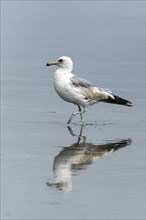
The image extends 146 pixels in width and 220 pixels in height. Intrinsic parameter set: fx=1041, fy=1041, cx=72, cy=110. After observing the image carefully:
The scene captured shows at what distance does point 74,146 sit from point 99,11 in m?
32.4

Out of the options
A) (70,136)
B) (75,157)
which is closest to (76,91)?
(70,136)

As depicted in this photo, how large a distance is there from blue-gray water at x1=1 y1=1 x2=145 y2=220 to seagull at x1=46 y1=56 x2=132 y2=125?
28 centimetres

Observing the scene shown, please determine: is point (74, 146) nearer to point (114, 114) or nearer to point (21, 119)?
point (21, 119)

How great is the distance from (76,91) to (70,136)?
1.91 m

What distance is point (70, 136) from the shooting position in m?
15.0

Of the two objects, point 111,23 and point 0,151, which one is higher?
point 0,151

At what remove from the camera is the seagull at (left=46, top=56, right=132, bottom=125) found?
16812 mm

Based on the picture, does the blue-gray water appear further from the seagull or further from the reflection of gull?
the seagull

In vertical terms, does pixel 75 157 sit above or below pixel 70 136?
above

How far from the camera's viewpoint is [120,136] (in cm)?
1510

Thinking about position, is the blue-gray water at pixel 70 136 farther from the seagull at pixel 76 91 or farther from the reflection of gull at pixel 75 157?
the seagull at pixel 76 91

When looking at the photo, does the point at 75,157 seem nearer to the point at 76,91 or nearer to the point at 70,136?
the point at 70,136

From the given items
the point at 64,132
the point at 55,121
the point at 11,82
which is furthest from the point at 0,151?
the point at 11,82

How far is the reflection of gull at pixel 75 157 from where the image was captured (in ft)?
37.6
